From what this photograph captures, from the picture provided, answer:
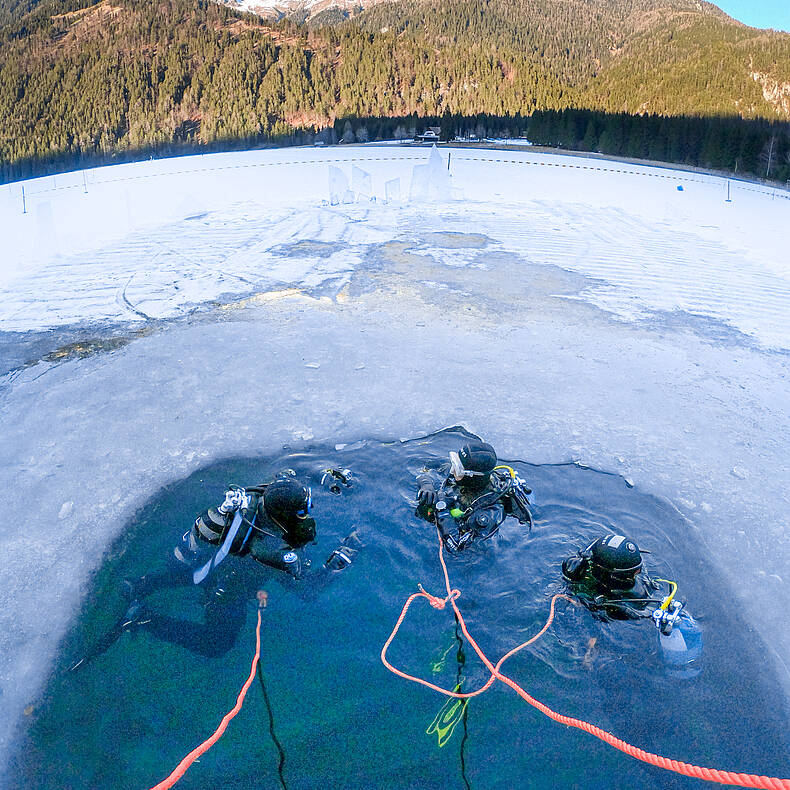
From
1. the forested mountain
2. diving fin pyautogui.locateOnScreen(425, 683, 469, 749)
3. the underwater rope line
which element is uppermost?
the forested mountain

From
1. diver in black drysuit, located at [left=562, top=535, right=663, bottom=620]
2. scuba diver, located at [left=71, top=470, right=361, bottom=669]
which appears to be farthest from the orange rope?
diver in black drysuit, located at [left=562, top=535, right=663, bottom=620]

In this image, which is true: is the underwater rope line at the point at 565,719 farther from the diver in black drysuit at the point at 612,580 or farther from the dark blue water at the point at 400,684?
the diver in black drysuit at the point at 612,580

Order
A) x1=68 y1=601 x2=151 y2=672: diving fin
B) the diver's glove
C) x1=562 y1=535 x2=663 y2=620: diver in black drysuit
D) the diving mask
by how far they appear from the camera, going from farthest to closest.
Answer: the diver's glove → the diving mask → x1=562 y1=535 x2=663 y2=620: diver in black drysuit → x1=68 y1=601 x2=151 y2=672: diving fin

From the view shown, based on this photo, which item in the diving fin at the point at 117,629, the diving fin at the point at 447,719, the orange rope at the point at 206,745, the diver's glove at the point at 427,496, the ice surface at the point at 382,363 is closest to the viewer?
the orange rope at the point at 206,745

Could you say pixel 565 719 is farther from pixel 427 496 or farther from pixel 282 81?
pixel 282 81

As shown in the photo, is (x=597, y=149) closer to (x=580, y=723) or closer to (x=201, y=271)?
(x=201, y=271)

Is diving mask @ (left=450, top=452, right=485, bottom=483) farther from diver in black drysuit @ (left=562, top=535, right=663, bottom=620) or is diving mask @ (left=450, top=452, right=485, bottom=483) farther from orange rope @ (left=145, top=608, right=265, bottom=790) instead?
orange rope @ (left=145, top=608, right=265, bottom=790)

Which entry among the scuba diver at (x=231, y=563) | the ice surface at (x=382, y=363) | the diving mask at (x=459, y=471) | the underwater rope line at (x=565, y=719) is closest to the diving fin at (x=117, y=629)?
the scuba diver at (x=231, y=563)
